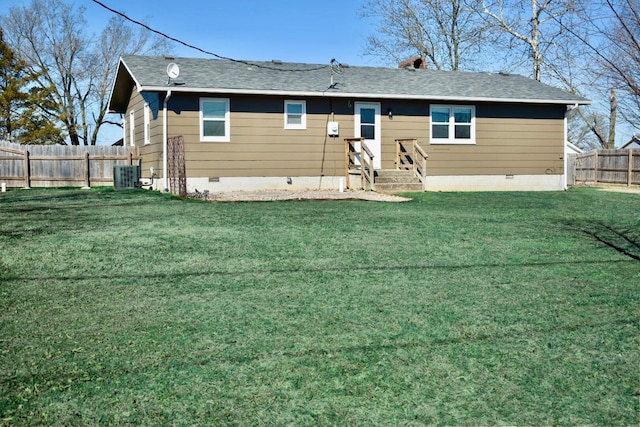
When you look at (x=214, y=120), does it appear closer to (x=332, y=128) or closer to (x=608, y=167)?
(x=332, y=128)

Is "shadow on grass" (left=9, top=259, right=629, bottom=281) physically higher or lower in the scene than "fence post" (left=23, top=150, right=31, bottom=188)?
lower

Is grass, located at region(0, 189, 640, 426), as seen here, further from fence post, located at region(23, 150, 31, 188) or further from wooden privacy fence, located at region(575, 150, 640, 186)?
Answer: wooden privacy fence, located at region(575, 150, 640, 186)

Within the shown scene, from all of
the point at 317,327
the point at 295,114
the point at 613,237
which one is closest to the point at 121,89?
the point at 295,114

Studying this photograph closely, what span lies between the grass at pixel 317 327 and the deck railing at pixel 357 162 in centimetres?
833

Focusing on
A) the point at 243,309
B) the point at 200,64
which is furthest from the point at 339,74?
the point at 243,309

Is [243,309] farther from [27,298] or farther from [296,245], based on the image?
[296,245]

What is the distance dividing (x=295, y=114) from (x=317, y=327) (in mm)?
14032

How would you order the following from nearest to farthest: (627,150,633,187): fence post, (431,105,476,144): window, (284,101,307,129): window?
1. (284,101,307,129): window
2. (431,105,476,144): window
3. (627,150,633,187): fence post

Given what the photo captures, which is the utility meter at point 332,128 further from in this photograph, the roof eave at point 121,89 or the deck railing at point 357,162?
the roof eave at point 121,89

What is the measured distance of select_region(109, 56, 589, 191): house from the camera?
56.1 ft

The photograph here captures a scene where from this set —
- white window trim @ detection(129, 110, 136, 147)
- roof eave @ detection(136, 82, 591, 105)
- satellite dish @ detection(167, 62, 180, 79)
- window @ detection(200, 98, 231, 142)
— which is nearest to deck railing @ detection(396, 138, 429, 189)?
roof eave @ detection(136, 82, 591, 105)

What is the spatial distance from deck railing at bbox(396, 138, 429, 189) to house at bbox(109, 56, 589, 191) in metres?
0.09

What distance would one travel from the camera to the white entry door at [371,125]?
1853 centimetres

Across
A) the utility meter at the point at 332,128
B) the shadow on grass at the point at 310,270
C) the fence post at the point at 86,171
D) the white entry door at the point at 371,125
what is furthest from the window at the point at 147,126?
the shadow on grass at the point at 310,270
